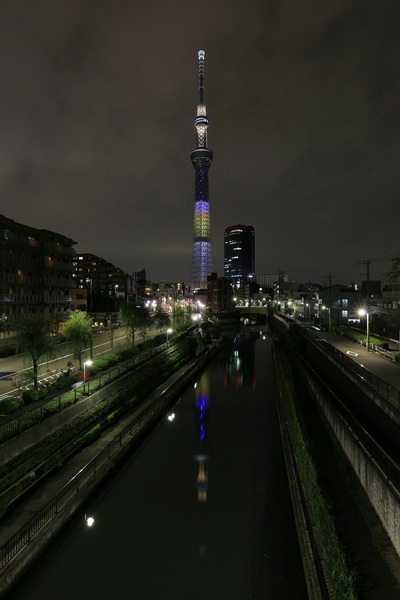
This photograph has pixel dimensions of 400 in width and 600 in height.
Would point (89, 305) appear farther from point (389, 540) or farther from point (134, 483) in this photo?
point (389, 540)

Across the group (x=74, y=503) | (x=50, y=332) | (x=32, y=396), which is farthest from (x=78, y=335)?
(x=74, y=503)

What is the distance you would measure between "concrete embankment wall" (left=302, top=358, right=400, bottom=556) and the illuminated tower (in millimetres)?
160187

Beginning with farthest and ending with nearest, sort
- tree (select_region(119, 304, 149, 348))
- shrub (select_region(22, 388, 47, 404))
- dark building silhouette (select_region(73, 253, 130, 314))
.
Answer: dark building silhouette (select_region(73, 253, 130, 314)) → tree (select_region(119, 304, 149, 348)) → shrub (select_region(22, 388, 47, 404))

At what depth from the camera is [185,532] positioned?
10.9m

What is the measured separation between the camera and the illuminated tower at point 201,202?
172375 millimetres

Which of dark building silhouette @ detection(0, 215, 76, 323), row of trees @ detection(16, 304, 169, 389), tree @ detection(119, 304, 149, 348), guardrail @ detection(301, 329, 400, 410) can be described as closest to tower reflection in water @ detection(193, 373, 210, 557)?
guardrail @ detection(301, 329, 400, 410)

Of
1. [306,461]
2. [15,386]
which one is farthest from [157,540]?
[15,386]

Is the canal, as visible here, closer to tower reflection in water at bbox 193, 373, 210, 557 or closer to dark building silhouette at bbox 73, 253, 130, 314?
tower reflection in water at bbox 193, 373, 210, 557

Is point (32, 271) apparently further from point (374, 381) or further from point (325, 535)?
point (325, 535)

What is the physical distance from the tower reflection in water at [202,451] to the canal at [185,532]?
47 mm

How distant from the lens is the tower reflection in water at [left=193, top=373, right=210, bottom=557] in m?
11.6

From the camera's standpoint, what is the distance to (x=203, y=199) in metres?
173

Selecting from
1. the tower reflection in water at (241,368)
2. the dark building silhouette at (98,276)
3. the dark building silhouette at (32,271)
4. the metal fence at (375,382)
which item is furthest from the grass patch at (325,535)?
the dark building silhouette at (98,276)

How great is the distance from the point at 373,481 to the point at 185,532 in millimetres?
5868
